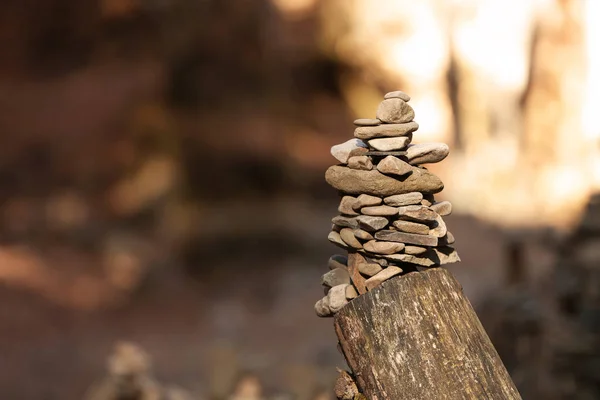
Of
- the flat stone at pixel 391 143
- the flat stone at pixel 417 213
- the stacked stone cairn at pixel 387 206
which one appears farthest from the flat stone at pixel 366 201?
the flat stone at pixel 391 143

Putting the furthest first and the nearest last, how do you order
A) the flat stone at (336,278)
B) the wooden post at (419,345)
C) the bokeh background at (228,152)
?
the bokeh background at (228,152) → the flat stone at (336,278) → the wooden post at (419,345)

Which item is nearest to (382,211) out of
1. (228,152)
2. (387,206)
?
(387,206)

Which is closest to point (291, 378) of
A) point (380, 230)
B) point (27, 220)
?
point (380, 230)

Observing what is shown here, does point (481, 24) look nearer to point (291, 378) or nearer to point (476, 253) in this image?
point (476, 253)

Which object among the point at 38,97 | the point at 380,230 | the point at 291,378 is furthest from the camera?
the point at 38,97

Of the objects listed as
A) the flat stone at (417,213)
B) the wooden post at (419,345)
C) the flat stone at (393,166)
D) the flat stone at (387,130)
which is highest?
the flat stone at (387,130)

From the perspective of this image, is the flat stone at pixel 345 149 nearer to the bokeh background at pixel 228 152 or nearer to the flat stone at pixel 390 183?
the flat stone at pixel 390 183

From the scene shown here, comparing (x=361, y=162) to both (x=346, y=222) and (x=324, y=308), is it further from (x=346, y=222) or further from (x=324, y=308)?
(x=324, y=308)
